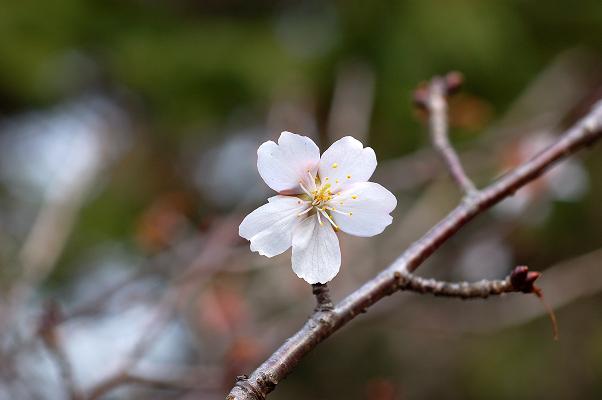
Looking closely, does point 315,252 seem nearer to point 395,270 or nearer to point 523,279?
point 395,270

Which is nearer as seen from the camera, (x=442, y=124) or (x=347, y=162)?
(x=347, y=162)

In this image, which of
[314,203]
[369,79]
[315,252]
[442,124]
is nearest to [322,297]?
[315,252]

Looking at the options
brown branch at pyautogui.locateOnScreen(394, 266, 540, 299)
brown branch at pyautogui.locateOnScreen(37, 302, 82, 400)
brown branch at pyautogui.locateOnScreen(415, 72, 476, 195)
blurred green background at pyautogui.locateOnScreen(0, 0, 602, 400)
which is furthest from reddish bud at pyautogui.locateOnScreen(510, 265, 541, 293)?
blurred green background at pyautogui.locateOnScreen(0, 0, 602, 400)

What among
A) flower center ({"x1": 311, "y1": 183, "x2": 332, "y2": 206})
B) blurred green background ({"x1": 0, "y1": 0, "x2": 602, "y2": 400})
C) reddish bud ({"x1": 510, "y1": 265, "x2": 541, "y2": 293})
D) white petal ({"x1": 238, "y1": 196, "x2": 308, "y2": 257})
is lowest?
reddish bud ({"x1": 510, "y1": 265, "x2": 541, "y2": 293})

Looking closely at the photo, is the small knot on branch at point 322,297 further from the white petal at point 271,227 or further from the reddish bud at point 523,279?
the reddish bud at point 523,279

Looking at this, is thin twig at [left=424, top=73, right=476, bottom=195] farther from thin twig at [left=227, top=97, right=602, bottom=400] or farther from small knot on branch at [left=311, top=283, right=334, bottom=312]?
small knot on branch at [left=311, top=283, right=334, bottom=312]

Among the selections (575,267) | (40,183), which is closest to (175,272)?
(575,267)
